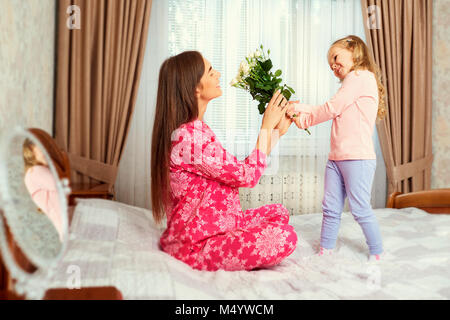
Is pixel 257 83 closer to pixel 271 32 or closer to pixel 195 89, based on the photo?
pixel 195 89

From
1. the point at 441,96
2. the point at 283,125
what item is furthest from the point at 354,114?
the point at 441,96

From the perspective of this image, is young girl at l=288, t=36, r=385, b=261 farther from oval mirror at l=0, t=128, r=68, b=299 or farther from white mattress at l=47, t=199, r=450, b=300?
oval mirror at l=0, t=128, r=68, b=299

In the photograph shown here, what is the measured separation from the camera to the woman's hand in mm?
1472

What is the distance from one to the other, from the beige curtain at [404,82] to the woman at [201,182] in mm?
1732

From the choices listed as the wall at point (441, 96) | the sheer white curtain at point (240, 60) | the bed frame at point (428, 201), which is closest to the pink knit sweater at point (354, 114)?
the bed frame at point (428, 201)

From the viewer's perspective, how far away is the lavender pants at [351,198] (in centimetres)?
157

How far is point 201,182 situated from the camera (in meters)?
1.40

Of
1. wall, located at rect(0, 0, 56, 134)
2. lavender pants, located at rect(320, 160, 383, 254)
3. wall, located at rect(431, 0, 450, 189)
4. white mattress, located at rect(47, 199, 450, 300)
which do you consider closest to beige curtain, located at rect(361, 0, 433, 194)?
wall, located at rect(431, 0, 450, 189)

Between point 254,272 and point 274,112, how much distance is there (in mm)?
607

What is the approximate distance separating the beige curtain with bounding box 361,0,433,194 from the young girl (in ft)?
3.91

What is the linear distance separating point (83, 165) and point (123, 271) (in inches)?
51.6

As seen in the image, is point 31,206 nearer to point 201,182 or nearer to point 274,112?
point 201,182
